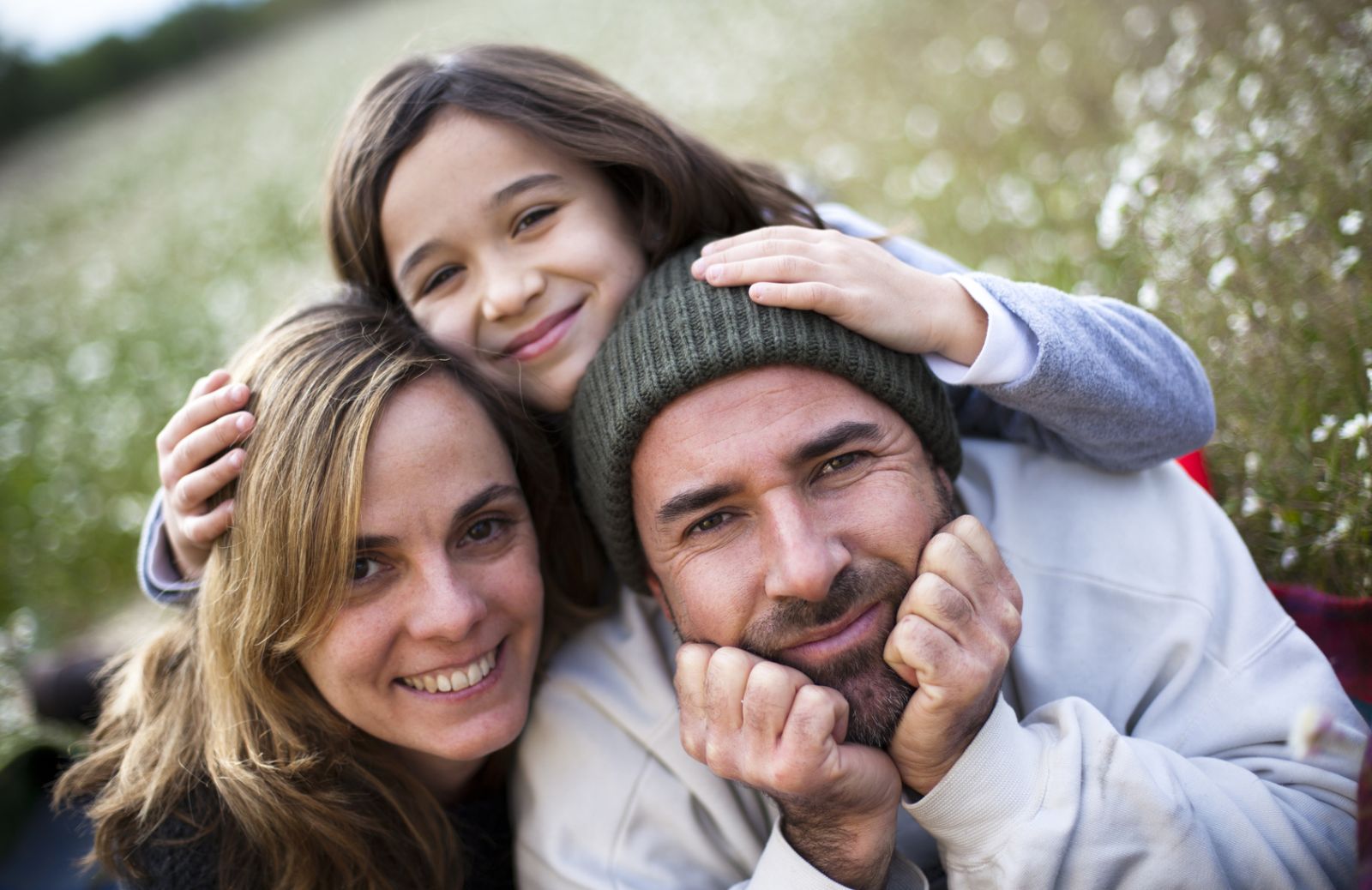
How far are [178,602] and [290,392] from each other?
0.98 meters

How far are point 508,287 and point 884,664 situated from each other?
5.63 ft

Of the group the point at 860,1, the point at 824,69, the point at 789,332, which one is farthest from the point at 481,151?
the point at 860,1

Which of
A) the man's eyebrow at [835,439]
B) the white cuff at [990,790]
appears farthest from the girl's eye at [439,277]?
the white cuff at [990,790]

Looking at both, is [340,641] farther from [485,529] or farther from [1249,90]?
[1249,90]

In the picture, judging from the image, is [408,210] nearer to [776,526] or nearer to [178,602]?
[178,602]

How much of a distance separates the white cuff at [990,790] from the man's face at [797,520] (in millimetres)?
199

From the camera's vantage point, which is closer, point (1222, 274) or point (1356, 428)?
point (1356, 428)

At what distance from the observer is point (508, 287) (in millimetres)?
3270

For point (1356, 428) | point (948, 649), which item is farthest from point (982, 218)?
point (948, 649)

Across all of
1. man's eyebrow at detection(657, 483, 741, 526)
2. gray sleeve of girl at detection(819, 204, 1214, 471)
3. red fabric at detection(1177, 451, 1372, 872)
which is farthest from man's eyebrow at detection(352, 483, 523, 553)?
red fabric at detection(1177, 451, 1372, 872)

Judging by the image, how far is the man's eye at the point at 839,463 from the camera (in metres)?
2.63

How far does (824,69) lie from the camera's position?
34.9 feet

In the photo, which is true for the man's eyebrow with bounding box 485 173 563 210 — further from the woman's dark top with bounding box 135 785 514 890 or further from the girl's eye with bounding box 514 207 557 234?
the woman's dark top with bounding box 135 785 514 890

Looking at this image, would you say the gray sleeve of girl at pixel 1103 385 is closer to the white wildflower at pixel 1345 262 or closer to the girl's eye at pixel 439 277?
the white wildflower at pixel 1345 262
